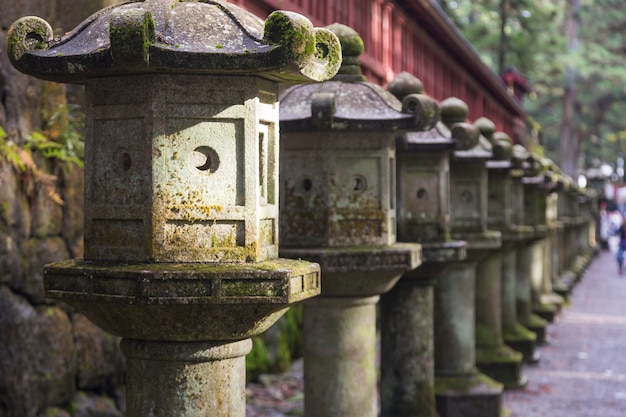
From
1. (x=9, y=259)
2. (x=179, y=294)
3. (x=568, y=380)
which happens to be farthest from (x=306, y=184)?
(x=568, y=380)

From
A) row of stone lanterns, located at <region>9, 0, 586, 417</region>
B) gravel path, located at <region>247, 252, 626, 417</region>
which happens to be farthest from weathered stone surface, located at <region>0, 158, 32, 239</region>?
row of stone lanterns, located at <region>9, 0, 586, 417</region>

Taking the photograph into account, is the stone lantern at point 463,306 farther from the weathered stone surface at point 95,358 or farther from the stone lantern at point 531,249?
the stone lantern at point 531,249

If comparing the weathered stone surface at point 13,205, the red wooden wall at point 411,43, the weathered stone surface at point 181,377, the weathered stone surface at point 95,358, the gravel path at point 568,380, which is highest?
the red wooden wall at point 411,43

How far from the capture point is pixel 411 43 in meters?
23.2

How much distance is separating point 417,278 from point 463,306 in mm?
1954

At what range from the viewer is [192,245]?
4539 mm

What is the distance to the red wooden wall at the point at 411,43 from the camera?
609 inches

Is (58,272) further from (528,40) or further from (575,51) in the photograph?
(575,51)

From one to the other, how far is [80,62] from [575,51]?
44.4m

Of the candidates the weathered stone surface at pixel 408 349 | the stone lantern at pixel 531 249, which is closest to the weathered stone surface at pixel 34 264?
the weathered stone surface at pixel 408 349

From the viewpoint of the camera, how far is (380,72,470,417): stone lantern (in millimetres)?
8773

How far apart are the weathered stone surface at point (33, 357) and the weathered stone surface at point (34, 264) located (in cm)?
9

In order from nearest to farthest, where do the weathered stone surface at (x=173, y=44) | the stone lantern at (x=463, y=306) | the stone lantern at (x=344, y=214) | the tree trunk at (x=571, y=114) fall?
the weathered stone surface at (x=173, y=44) → the stone lantern at (x=344, y=214) → the stone lantern at (x=463, y=306) → the tree trunk at (x=571, y=114)

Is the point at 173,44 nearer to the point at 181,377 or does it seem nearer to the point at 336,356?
the point at 181,377
